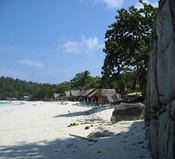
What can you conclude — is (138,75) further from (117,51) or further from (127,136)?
(127,136)

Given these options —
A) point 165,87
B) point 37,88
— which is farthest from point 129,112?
point 37,88

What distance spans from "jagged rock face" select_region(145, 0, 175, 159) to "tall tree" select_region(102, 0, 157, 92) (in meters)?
21.8

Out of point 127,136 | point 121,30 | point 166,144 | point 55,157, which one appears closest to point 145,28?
point 121,30

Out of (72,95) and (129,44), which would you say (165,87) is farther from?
(72,95)

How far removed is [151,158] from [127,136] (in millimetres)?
2865

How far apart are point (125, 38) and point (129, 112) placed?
1582 cm

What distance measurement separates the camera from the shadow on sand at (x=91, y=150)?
26.3 ft

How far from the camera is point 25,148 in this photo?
10109mm

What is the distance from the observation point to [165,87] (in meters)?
5.94

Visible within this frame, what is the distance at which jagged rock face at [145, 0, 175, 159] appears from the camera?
212 inches

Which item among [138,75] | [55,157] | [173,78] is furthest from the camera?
[138,75]

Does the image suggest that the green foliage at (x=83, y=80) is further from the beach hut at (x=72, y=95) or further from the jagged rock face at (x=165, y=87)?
the jagged rock face at (x=165, y=87)

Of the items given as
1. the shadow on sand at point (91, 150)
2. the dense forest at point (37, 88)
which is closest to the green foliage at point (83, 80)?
the dense forest at point (37, 88)

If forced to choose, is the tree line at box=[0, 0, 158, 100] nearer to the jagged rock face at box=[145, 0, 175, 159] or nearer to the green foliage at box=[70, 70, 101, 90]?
the jagged rock face at box=[145, 0, 175, 159]
